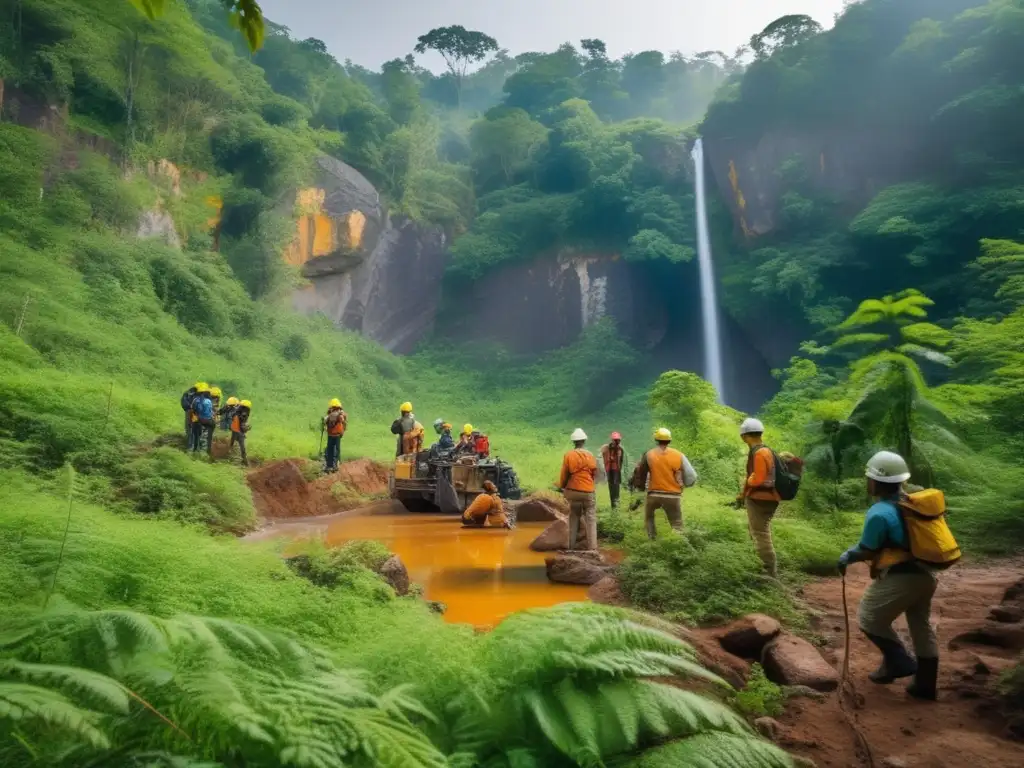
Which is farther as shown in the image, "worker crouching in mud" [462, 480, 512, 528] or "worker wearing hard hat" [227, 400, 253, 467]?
"worker wearing hard hat" [227, 400, 253, 467]

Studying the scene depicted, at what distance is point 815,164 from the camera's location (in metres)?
29.1

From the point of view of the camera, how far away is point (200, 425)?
13.1 metres

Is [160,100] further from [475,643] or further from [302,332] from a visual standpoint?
[475,643]

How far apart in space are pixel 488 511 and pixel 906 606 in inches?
312

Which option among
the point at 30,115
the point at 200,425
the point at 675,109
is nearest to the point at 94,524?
the point at 200,425

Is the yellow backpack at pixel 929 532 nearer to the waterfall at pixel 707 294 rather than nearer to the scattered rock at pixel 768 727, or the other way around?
the scattered rock at pixel 768 727

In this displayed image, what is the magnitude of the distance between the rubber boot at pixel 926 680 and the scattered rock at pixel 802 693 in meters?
0.60

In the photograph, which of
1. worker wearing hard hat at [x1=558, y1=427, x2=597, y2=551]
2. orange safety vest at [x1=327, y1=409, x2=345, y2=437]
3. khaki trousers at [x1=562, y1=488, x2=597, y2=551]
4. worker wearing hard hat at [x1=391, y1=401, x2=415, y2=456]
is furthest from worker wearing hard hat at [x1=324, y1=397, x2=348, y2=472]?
worker wearing hard hat at [x1=558, y1=427, x2=597, y2=551]

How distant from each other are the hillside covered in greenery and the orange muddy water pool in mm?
1082

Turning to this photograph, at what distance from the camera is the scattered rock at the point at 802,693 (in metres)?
3.93

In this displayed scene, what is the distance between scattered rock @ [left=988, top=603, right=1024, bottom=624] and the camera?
5.01 m

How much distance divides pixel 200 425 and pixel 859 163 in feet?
91.3

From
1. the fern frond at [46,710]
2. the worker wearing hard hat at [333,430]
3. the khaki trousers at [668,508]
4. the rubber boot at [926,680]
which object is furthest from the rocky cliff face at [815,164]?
the fern frond at [46,710]

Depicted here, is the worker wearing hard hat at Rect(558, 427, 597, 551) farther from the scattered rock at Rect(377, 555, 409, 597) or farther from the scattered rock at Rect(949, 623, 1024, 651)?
the scattered rock at Rect(949, 623, 1024, 651)
